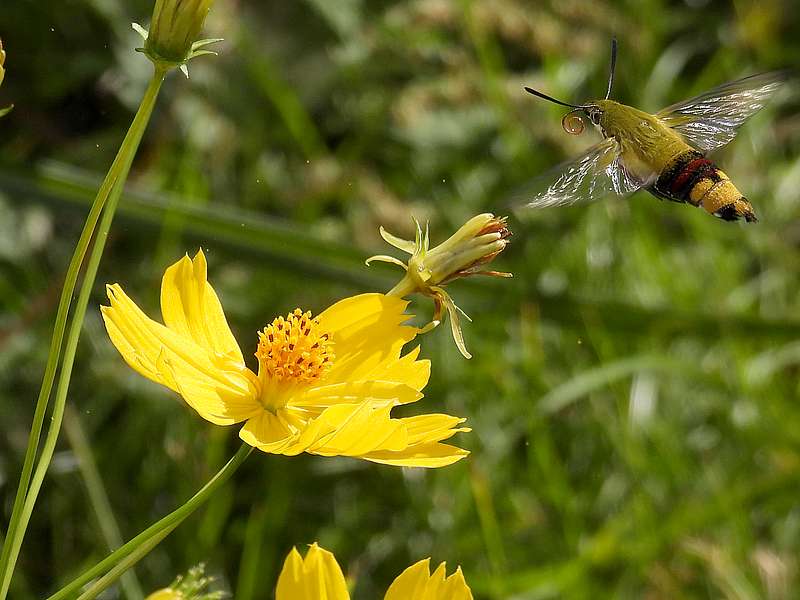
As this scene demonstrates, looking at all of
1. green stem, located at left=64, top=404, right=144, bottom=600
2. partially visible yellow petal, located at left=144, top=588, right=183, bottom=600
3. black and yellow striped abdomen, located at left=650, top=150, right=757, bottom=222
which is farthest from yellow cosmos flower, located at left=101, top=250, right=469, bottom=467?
green stem, located at left=64, top=404, right=144, bottom=600

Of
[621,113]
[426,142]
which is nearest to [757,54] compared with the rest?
[426,142]

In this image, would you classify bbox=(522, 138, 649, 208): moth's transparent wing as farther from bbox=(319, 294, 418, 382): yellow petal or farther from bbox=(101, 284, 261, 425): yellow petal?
bbox=(101, 284, 261, 425): yellow petal

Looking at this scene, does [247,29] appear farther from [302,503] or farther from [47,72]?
[302,503]

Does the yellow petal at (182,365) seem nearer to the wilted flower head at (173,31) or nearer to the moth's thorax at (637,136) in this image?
the wilted flower head at (173,31)

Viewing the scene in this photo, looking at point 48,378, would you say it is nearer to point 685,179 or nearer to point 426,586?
point 426,586

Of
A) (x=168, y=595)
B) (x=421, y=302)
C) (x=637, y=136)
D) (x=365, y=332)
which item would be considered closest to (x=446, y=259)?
(x=365, y=332)

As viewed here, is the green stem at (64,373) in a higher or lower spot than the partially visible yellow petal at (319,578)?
higher

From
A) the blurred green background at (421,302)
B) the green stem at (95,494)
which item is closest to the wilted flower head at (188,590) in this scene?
the green stem at (95,494)
